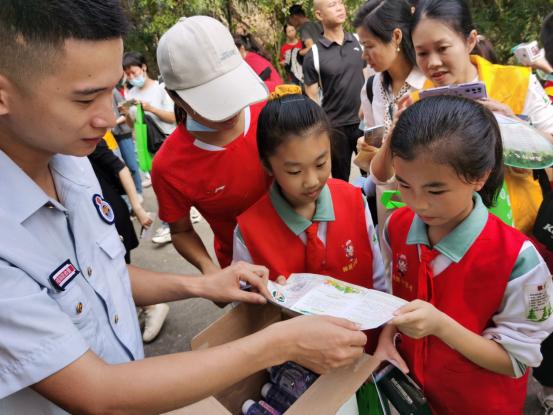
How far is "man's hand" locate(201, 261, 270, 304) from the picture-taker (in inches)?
48.1

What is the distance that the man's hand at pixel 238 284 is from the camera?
1.22 m

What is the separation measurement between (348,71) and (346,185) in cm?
246

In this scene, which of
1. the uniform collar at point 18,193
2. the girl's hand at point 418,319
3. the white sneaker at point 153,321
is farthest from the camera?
the white sneaker at point 153,321

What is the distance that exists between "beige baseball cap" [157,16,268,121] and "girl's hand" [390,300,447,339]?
0.87 meters

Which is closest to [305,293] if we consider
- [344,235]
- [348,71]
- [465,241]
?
[344,235]

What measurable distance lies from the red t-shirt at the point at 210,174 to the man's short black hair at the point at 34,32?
0.80 meters

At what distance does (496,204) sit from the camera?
4.61ft

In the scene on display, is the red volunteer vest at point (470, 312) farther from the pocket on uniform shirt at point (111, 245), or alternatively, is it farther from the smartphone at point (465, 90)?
the pocket on uniform shirt at point (111, 245)

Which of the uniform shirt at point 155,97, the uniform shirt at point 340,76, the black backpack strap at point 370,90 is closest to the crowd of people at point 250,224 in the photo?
the black backpack strap at point 370,90

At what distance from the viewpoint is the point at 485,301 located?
44.3 inches

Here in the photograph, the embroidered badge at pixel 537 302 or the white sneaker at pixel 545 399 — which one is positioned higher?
the embroidered badge at pixel 537 302

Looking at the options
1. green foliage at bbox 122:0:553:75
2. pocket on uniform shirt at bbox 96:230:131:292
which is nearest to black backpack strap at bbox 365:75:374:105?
pocket on uniform shirt at bbox 96:230:131:292

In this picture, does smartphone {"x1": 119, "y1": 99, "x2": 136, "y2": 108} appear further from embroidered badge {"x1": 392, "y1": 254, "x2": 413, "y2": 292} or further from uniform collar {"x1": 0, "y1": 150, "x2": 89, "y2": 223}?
embroidered badge {"x1": 392, "y1": 254, "x2": 413, "y2": 292}

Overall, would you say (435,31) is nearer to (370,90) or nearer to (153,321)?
(370,90)
